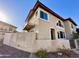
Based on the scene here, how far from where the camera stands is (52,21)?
16.4 m

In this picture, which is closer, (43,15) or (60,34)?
(43,15)

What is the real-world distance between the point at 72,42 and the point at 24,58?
12955mm

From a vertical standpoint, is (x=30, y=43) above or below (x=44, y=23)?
below

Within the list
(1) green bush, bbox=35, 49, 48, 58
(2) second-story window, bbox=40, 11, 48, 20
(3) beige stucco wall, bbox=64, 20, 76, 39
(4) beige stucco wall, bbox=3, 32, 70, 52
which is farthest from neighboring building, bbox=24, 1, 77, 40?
(1) green bush, bbox=35, 49, 48, 58

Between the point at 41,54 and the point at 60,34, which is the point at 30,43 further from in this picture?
the point at 60,34

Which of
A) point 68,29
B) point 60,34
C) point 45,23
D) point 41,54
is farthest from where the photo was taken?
point 68,29

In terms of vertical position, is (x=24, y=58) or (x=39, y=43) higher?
(x=39, y=43)

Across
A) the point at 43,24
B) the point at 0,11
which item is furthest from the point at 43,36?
the point at 0,11

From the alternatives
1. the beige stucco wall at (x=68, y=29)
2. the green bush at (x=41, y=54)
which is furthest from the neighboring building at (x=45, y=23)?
the green bush at (x=41, y=54)

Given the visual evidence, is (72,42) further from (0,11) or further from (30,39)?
(0,11)

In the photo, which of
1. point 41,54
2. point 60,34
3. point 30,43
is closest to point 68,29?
point 60,34

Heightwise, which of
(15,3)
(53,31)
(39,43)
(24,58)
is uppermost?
(15,3)

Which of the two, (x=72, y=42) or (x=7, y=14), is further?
(x=72, y=42)

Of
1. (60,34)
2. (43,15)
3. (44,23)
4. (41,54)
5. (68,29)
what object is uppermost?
(43,15)
